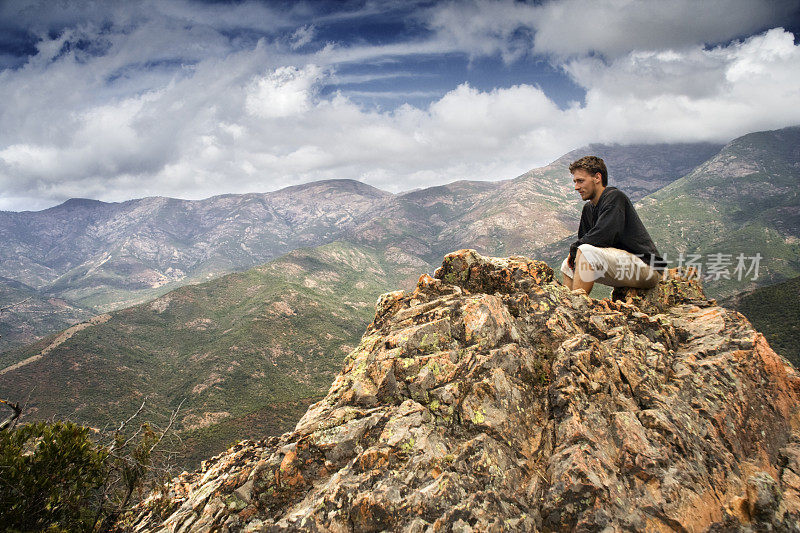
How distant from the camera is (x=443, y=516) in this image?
627 cm

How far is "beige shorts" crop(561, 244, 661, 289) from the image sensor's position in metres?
9.63

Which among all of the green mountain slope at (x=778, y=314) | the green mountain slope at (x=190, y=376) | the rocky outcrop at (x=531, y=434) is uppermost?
the rocky outcrop at (x=531, y=434)

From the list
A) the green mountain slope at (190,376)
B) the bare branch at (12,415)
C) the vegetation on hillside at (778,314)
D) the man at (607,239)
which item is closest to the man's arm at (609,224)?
the man at (607,239)

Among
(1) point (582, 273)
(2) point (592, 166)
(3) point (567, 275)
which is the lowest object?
(3) point (567, 275)

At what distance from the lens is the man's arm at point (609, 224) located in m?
9.38

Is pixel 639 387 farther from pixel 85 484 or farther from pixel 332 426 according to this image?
pixel 85 484

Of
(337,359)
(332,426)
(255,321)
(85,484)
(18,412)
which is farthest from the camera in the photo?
(255,321)

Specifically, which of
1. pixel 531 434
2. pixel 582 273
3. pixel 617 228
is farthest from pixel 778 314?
pixel 531 434

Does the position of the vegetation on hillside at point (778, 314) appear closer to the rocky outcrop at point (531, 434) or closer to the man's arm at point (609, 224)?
the rocky outcrop at point (531, 434)

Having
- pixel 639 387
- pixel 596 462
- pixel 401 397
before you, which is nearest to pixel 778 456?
pixel 639 387

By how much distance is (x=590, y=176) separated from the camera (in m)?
9.83

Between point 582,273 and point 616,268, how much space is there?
93cm

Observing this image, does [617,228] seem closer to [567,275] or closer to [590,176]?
[590,176]

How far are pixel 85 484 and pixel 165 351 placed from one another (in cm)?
20678
